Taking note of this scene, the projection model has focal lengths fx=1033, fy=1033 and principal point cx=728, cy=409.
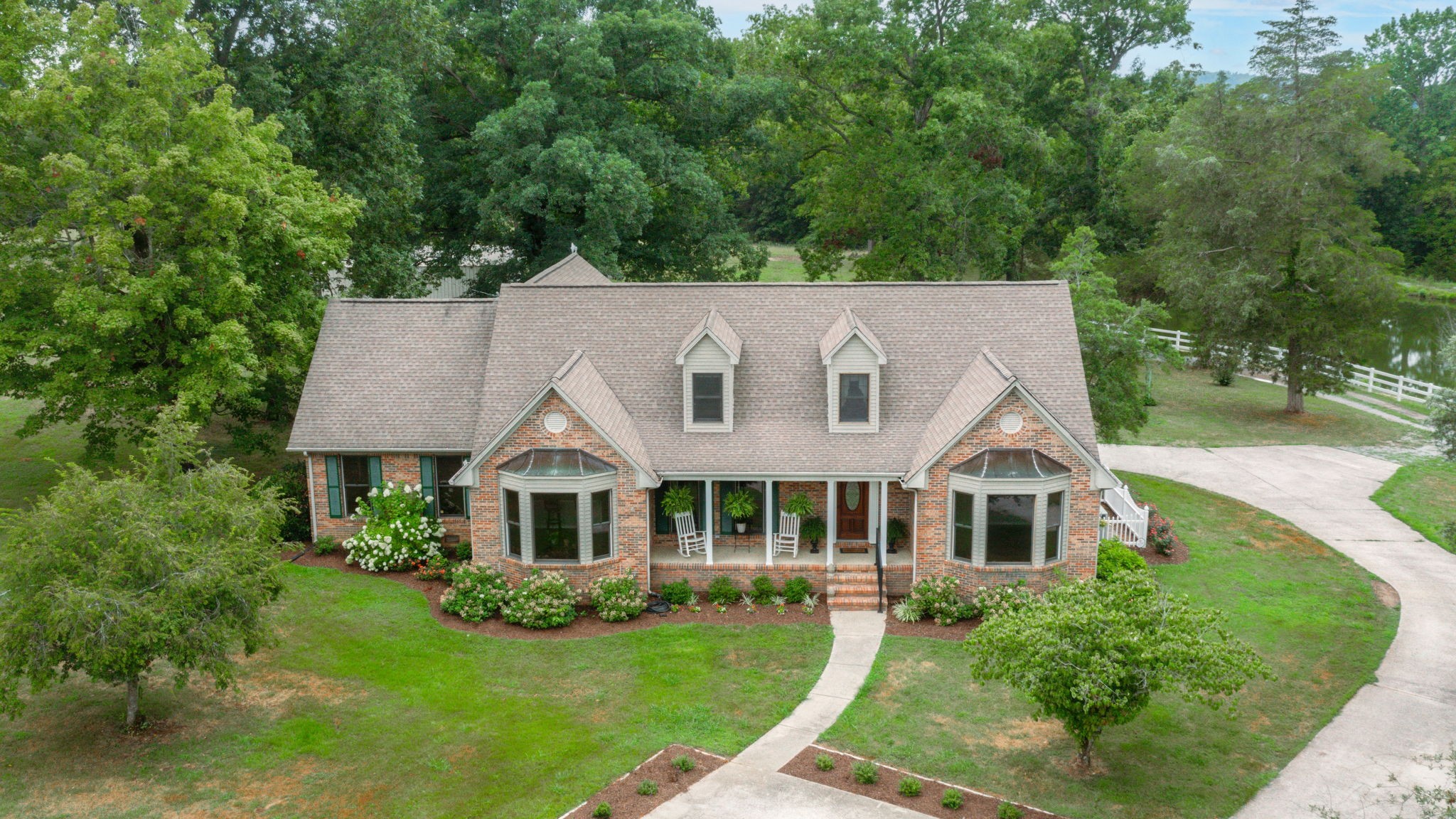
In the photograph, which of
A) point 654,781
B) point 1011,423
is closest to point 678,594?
point 654,781

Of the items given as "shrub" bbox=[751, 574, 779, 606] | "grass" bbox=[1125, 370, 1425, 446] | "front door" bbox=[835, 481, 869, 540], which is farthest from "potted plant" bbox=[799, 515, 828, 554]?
"grass" bbox=[1125, 370, 1425, 446]

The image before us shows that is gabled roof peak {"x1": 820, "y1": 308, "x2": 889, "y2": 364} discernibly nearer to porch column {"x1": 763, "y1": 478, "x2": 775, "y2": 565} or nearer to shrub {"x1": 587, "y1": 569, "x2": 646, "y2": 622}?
porch column {"x1": 763, "y1": 478, "x2": 775, "y2": 565}

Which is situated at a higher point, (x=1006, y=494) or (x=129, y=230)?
(x=129, y=230)

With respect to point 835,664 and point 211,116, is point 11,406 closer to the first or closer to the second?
point 211,116

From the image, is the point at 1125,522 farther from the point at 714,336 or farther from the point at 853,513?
the point at 714,336

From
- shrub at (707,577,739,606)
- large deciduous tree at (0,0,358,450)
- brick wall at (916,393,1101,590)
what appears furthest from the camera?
large deciduous tree at (0,0,358,450)

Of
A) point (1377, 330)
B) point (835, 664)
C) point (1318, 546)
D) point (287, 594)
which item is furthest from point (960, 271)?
point (287, 594)

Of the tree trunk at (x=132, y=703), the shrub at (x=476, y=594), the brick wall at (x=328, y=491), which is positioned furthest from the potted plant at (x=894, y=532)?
the tree trunk at (x=132, y=703)
